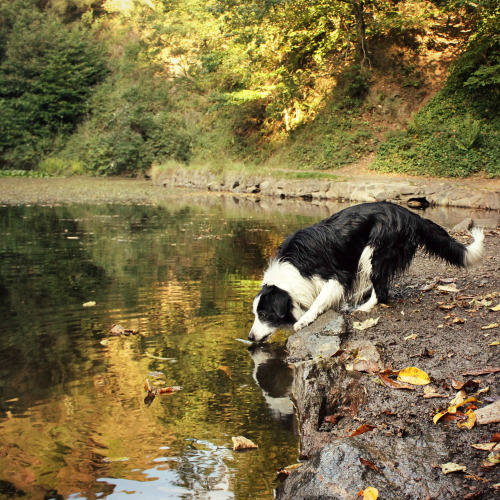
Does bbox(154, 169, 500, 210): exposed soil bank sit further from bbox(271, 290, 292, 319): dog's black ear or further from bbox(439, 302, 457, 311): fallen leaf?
bbox(271, 290, 292, 319): dog's black ear

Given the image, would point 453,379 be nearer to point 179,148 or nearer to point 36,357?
point 36,357

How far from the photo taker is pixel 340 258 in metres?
5.34

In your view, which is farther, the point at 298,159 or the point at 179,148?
the point at 179,148

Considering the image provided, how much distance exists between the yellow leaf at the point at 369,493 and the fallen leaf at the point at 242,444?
0.99 metres

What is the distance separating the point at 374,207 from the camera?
5.38 metres

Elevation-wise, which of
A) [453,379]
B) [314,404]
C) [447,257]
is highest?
[447,257]

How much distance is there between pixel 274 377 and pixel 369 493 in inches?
80.3

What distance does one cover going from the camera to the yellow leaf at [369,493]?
2.43m


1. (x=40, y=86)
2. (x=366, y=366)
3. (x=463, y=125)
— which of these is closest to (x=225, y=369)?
(x=366, y=366)

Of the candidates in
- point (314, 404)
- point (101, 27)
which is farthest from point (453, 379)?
point (101, 27)

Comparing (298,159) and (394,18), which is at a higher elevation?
(394,18)

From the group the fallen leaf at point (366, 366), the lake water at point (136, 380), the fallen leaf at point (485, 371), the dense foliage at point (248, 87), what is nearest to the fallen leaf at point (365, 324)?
the lake water at point (136, 380)

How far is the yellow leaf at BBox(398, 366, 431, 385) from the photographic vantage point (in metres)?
3.61

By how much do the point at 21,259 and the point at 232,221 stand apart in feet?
20.6
